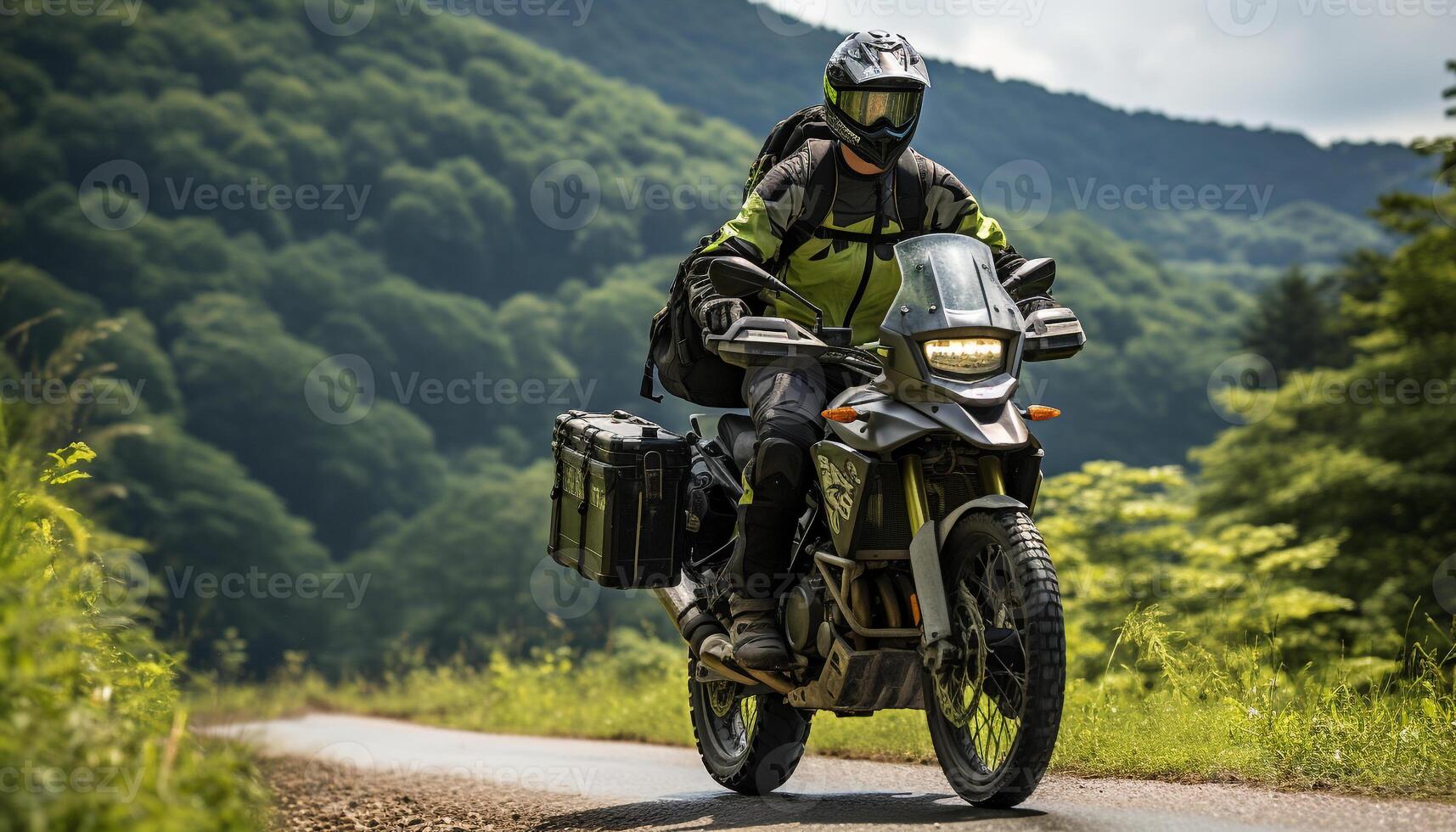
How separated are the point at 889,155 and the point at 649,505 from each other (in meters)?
1.92

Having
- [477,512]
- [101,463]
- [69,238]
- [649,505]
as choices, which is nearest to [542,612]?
[477,512]

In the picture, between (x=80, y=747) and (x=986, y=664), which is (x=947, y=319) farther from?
(x=80, y=747)

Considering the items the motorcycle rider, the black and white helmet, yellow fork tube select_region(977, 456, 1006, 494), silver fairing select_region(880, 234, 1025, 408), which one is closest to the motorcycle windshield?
silver fairing select_region(880, 234, 1025, 408)

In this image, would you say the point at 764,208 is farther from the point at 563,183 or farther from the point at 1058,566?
the point at 563,183

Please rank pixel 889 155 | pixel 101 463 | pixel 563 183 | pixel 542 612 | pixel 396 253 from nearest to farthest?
pixel 889 155, pixel 101 463, pixel 542 612, pixel 396 253, pixel 563 183

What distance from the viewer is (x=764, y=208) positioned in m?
5.95

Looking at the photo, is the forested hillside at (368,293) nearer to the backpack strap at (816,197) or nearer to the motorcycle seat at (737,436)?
the motorcycle seat at (737,436)

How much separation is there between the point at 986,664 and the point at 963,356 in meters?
1.03

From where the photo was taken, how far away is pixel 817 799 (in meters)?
6.12

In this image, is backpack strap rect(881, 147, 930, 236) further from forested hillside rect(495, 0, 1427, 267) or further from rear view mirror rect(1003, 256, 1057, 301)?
forested hillside rect(495, 0, 1427, 267)

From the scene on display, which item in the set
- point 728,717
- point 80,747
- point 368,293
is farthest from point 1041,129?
point 80,747

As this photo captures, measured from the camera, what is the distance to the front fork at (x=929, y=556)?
16.2ft

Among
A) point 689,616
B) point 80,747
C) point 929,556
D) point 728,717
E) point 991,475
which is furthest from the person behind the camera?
point 728,717

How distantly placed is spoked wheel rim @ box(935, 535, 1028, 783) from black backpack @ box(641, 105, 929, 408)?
5.73 feet
